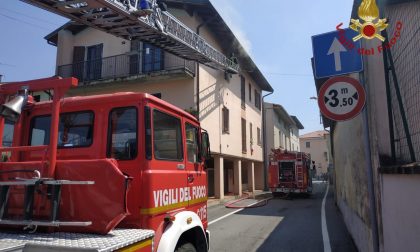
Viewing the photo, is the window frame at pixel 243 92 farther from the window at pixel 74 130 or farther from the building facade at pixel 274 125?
the window at pixel 74 130

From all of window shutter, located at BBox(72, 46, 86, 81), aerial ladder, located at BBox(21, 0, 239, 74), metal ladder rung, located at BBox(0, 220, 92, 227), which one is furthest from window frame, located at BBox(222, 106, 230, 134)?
metal ladder rung, located at BBox(0, 220, 92, 227)

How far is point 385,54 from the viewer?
4.78m

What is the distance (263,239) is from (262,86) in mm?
23366

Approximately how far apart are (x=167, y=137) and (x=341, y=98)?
88.9 inches

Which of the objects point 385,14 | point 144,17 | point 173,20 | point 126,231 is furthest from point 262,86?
point 126,231

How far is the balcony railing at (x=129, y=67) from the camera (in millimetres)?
16031

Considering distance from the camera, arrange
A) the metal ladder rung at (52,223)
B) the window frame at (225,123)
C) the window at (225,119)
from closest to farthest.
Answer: the metal ladder rung at (52,223)
the window frame at (225,123)
the window at (225,119)

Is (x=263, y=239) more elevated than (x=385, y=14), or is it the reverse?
(x=385, y=14)

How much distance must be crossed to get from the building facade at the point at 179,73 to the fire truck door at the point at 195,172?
10633 millimetres

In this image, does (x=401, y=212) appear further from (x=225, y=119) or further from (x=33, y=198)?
(x=225, y=119)

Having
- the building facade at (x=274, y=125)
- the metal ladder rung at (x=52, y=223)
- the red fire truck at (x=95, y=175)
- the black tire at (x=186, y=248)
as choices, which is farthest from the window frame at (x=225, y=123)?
the metal ladder rung at (x=52, y=223)

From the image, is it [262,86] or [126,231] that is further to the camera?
[262,86]

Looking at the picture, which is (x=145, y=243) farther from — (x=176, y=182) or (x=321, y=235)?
(x=321, y=235)

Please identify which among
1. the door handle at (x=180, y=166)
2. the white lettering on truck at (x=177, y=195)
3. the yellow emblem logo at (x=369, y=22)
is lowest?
the white lettering on truck at (x=177, y=195)
